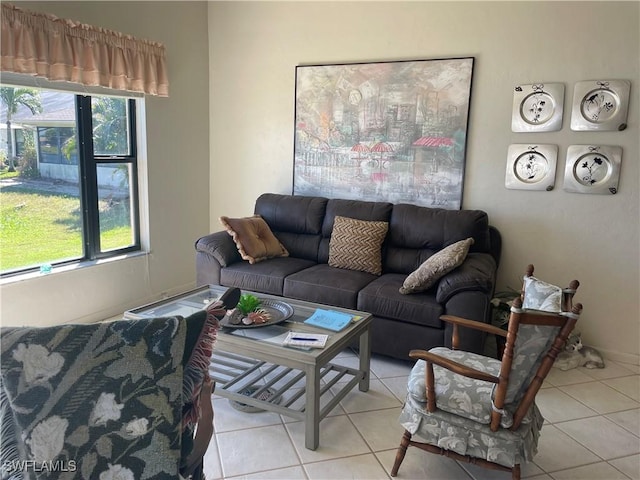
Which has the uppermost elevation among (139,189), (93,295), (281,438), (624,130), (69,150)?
(624,130)

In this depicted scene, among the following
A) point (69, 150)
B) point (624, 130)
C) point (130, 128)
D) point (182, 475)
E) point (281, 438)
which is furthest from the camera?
point (130, 128)

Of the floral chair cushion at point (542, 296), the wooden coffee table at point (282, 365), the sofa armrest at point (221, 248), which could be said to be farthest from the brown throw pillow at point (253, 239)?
the floral chair cushion at point (542, 296)

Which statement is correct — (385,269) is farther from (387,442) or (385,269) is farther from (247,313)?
(387,442)

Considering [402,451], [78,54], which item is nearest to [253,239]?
[78,54]

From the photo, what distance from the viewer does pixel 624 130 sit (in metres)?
3.26

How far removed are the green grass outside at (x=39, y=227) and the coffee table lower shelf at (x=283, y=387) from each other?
1527mm

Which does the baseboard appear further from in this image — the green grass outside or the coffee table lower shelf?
the green grass outside

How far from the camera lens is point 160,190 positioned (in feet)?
14.2

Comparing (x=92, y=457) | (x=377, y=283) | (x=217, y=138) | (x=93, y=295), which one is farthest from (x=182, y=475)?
(x=217, y=138)

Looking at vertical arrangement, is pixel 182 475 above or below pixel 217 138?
below

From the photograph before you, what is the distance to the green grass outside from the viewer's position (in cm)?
328

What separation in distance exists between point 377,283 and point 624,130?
6.47ft

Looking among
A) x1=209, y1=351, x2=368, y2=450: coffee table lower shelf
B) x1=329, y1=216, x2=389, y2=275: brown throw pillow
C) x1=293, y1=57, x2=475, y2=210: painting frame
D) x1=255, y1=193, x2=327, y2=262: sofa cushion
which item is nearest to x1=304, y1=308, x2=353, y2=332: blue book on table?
x1=209, y1=351, x2=368, y2=450: coffee table lower shelf

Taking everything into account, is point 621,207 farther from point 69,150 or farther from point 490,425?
point 69,150
